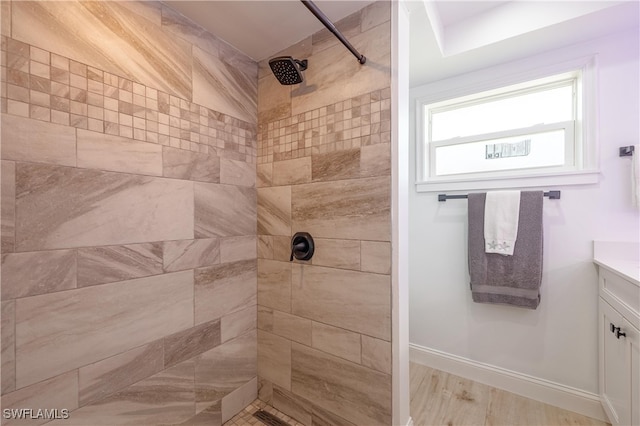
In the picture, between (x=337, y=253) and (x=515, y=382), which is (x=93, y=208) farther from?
(x=515, y=382)

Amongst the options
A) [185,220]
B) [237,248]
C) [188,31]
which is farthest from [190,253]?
[188,31]

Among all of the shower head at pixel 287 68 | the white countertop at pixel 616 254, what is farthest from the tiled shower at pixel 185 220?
the white countertop at pixel 616 254

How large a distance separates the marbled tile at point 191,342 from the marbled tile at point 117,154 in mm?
764

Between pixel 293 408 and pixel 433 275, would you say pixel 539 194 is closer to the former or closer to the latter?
pixel 433 275

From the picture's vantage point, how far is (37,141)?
2.58 feet

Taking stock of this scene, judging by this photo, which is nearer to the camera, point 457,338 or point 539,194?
point 539,194

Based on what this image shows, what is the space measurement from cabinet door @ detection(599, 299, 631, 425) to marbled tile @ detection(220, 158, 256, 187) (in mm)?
1960

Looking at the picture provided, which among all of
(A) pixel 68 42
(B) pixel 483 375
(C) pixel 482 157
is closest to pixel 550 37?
(C) pixel 482 157

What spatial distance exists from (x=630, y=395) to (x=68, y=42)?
2.63 metres

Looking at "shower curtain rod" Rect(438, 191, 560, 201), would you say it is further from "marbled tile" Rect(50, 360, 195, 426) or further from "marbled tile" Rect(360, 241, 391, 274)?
"marbled tile" Rect(50, 360, 195, 426)

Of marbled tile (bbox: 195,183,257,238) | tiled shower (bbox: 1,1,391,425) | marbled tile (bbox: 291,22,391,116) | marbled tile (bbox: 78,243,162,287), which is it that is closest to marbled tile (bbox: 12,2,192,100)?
tiled shower (bbox: 1,1,391,425)

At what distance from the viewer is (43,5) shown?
802 mm

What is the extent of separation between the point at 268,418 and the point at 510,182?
2086 millimetres

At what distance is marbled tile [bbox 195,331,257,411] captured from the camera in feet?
3.99
